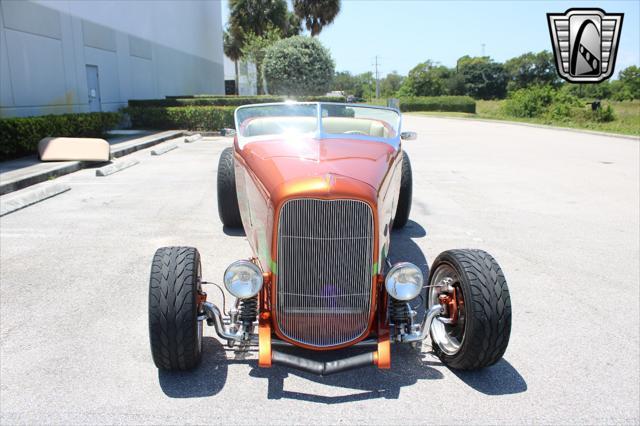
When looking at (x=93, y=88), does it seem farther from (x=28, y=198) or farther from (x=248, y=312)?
(x=248, y=312)

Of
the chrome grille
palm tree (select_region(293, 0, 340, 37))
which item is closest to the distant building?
palm tree (select_region(293, 0, 340, 37))

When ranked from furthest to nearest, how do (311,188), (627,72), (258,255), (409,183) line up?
(627,72)
(409,183)
(258,255)
(311,188)

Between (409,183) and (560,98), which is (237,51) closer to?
(560,98)

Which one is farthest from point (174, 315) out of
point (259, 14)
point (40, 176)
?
point (259, 14)

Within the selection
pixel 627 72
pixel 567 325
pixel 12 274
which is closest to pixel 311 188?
pixel 567 325

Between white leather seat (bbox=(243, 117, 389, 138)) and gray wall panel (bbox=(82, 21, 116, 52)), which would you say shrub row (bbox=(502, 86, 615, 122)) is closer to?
gray wall panel (bbox=(82, 21, 116, 52))

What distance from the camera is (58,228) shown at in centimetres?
638

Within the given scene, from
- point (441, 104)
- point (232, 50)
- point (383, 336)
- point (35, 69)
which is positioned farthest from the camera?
point (232, 50)

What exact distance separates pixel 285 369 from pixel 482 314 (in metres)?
1.29

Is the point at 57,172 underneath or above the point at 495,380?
above

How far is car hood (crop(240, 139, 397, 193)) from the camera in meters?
3.08

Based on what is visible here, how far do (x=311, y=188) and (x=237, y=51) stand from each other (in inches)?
2152

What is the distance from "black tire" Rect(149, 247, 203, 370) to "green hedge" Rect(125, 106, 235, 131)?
1802 centimetres

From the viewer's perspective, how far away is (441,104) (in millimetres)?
55344
